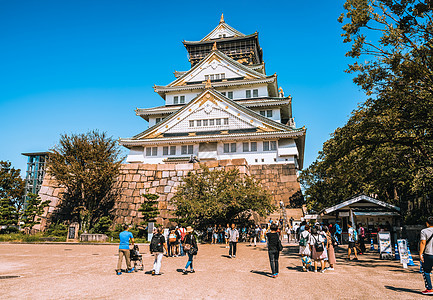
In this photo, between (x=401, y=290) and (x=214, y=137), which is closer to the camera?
(x=401, y=290)

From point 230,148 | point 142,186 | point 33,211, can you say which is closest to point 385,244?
point 142,186

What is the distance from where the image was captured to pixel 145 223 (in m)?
24.1

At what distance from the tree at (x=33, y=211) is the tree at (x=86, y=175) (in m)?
1.48

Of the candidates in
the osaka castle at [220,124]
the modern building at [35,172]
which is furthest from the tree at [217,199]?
the modern building at [35,172]

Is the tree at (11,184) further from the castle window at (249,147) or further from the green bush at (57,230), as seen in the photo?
the castle window at (249,147)

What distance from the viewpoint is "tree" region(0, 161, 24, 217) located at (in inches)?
1602

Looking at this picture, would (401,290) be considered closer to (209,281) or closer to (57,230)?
(209,281)

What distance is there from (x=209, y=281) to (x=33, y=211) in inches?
864

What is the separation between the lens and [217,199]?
822 inches

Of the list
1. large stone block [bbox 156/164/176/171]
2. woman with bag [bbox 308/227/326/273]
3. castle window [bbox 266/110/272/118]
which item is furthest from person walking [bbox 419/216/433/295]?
castle window [bbox 266/110/272/118]

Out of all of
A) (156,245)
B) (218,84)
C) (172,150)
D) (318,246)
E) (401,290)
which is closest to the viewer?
(401,290)

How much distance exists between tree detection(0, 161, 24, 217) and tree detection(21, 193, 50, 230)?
18063 mm

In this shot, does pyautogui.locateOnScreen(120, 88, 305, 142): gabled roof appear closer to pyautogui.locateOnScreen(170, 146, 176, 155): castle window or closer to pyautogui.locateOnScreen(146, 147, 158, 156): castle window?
pyautogui.locateOnScreen(146, 147, 158, 156): castle window

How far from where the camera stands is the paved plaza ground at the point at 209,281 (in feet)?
25.0
